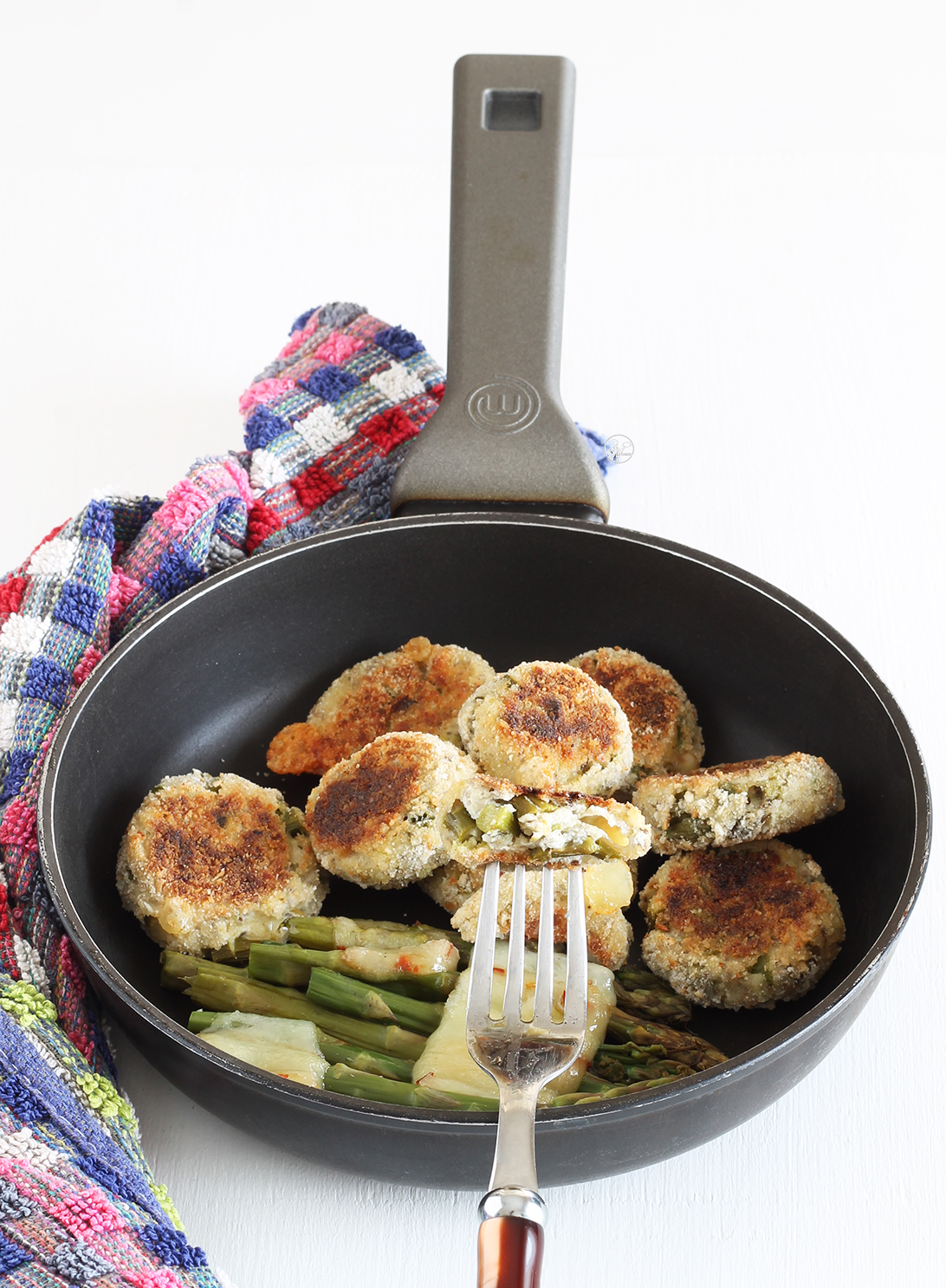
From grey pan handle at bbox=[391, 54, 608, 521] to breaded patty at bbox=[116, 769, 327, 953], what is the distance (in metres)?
0.68

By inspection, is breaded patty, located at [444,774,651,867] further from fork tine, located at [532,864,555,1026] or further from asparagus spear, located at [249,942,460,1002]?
asparagus spear, located at [249,942,460,1002]

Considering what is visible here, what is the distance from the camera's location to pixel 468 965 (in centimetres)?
186

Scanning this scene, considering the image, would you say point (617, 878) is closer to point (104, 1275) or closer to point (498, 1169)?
point (498, 1169)

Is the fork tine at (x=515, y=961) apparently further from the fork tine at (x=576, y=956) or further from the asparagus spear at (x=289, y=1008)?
the asparagus spear at (x=289, y=1008)

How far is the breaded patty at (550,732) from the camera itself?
2.04 m

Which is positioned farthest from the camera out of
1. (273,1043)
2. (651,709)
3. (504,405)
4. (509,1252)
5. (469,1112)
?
(504,405)

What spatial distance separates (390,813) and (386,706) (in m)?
0.38

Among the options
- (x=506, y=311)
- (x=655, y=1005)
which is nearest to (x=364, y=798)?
(x=655, y=1005)

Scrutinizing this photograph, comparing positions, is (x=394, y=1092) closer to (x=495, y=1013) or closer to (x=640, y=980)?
(x=495, y=1013)

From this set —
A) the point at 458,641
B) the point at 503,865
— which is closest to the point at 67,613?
the point at 458,641

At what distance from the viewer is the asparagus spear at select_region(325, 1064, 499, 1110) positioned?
1.60 metres

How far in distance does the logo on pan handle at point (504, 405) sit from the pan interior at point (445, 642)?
0.64 ft

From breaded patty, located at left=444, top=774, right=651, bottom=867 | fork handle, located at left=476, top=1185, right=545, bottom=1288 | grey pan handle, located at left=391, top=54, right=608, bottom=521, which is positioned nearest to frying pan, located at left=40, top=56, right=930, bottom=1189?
grey pan handle, located at left=391, top=54, right=608, bottom=521

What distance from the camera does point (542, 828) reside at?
1.87 m
